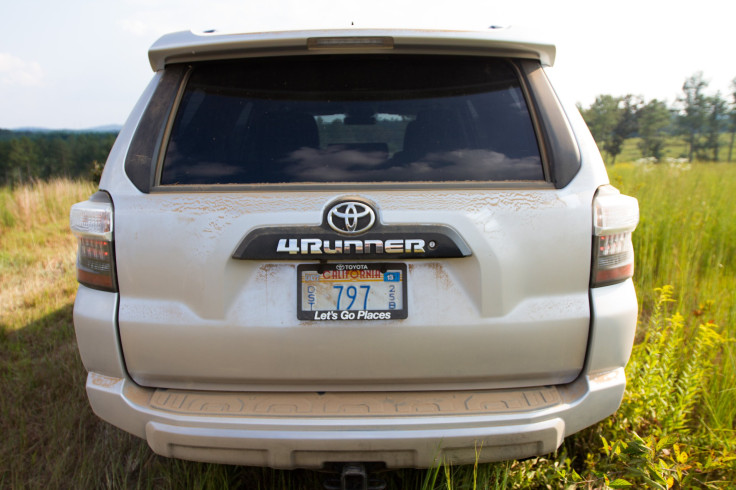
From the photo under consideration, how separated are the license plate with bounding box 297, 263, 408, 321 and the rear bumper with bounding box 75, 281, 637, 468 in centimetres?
30

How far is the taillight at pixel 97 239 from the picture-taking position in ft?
5.44

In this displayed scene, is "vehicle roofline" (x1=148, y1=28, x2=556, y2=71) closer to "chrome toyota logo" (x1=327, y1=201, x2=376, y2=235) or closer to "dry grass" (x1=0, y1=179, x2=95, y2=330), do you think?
"chrome toyota logo" (x1=327, y1=201, x2=376, y2=235)

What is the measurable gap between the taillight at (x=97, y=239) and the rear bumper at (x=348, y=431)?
1.53 feet

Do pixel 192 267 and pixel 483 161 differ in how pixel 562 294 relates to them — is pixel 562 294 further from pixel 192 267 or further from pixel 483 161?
pixel 192 267

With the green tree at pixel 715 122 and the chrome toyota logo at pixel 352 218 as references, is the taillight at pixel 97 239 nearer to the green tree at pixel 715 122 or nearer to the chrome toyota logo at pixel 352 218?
the chrome toyota logo at pixel 352 218

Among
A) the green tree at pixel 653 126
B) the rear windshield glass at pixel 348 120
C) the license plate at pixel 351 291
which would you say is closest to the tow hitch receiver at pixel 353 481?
the license plate at pixel 351 291

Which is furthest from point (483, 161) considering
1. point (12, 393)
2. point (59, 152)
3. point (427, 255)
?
point (59, 152)

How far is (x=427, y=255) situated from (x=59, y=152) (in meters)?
70.9

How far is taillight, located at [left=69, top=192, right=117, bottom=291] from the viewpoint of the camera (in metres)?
1.66

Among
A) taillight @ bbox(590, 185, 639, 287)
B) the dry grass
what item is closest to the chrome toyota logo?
taillight @ bbox(590, 185, 639, 287)

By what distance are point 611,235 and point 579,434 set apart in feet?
4.13

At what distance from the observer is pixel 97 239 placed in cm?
168

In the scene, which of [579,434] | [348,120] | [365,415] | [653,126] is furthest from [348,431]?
[653,126]

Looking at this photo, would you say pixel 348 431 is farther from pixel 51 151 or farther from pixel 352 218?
pixel 51 151
